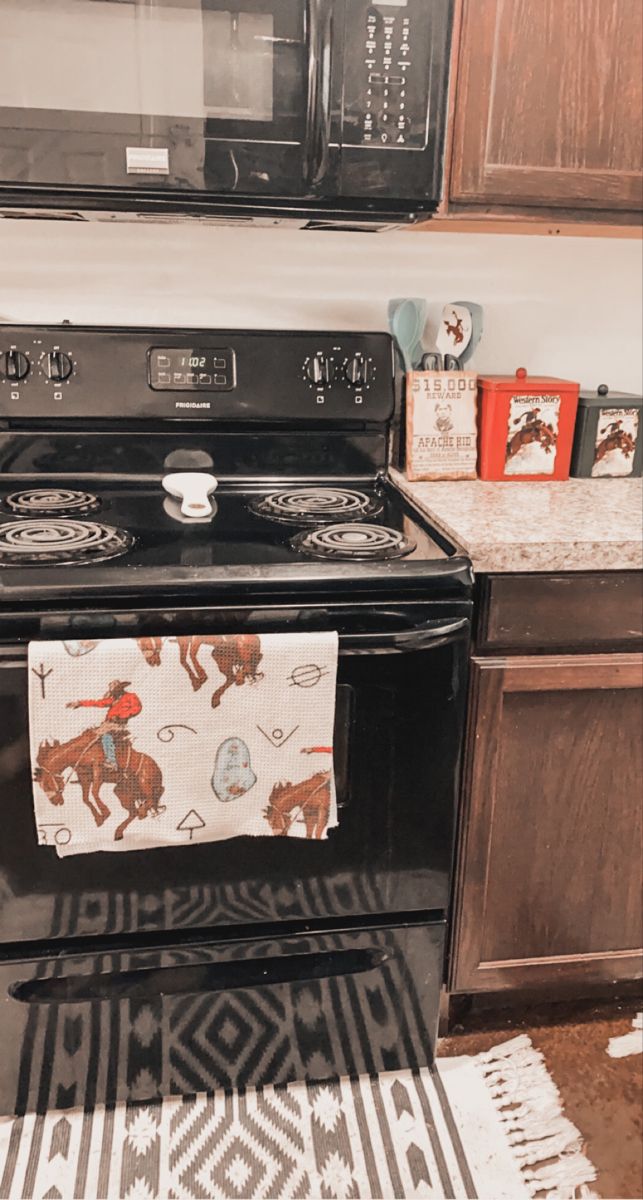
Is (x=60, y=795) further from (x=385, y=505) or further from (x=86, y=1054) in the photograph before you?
(x=385, y=505)

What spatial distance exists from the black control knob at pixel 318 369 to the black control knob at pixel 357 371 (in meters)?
0.04

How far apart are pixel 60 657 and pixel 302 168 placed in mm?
802

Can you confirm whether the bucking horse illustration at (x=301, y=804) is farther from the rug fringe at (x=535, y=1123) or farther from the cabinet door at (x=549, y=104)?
the cabinet door at (x=549, y=104)

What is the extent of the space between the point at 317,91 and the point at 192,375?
480 mm

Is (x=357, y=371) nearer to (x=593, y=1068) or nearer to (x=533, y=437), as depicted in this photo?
(x=533, y=437)

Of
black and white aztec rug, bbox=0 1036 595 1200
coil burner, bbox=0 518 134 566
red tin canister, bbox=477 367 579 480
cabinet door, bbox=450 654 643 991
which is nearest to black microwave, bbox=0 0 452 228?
red tin canister, bbox=477 367 579 480

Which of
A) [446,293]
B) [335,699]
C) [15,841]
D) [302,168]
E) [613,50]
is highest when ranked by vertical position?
[613,50]

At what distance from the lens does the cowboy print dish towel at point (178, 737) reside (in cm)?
113

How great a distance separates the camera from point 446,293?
5.77 ft

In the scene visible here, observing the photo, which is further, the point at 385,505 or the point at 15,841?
the point at 385,505

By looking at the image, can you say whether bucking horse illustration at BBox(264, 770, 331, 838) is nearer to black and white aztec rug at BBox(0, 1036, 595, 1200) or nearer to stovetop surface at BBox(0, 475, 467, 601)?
stovetop surface at BBox(0, 475, 467, 601)

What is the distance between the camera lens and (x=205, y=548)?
1.28 meters

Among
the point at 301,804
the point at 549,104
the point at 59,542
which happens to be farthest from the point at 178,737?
the point at 549,104

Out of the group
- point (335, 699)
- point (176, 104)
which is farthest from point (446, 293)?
point (335, 699)
